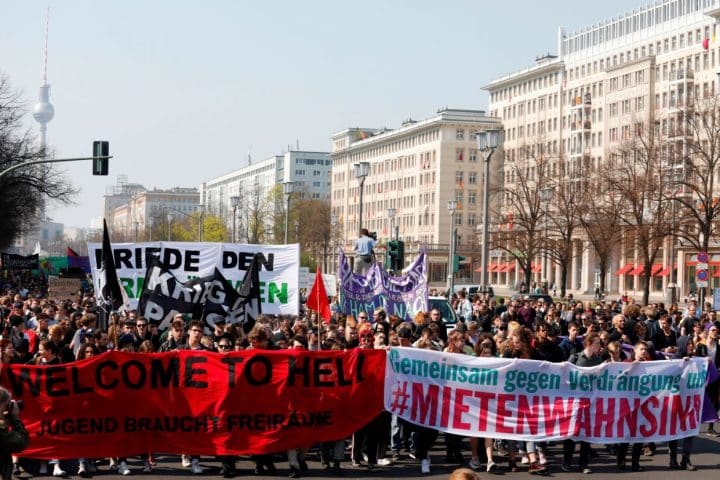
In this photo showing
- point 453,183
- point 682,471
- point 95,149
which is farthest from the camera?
point 453,183

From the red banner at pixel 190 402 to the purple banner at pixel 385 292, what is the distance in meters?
11.3

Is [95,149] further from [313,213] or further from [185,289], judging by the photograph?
[313,213]

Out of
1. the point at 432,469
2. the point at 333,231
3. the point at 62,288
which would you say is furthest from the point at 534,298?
the point at 333,231

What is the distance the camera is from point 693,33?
102500 mm

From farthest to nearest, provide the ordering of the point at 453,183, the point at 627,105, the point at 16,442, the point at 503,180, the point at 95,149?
the point at 453,183 < the point at 503,180 < the point at 627,105 < the point at 95,149 < the point at 16,442

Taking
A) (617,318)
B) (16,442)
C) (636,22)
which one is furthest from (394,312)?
(636,22)

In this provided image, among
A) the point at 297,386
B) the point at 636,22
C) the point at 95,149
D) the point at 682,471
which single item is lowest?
the point at 682,471

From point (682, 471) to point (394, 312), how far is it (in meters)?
11.5

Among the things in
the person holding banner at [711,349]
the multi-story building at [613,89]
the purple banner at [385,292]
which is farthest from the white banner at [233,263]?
the multi-story building at [613,89]

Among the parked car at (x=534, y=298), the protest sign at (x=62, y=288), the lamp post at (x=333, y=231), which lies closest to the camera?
the protest sign at (x=62, y=288)

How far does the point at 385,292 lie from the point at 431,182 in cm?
11960

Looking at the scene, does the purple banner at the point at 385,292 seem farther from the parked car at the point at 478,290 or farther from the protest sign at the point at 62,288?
the parked car at the point at 478,290

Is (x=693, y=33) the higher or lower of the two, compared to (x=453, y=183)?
higher

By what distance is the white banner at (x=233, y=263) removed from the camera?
21484 mm
